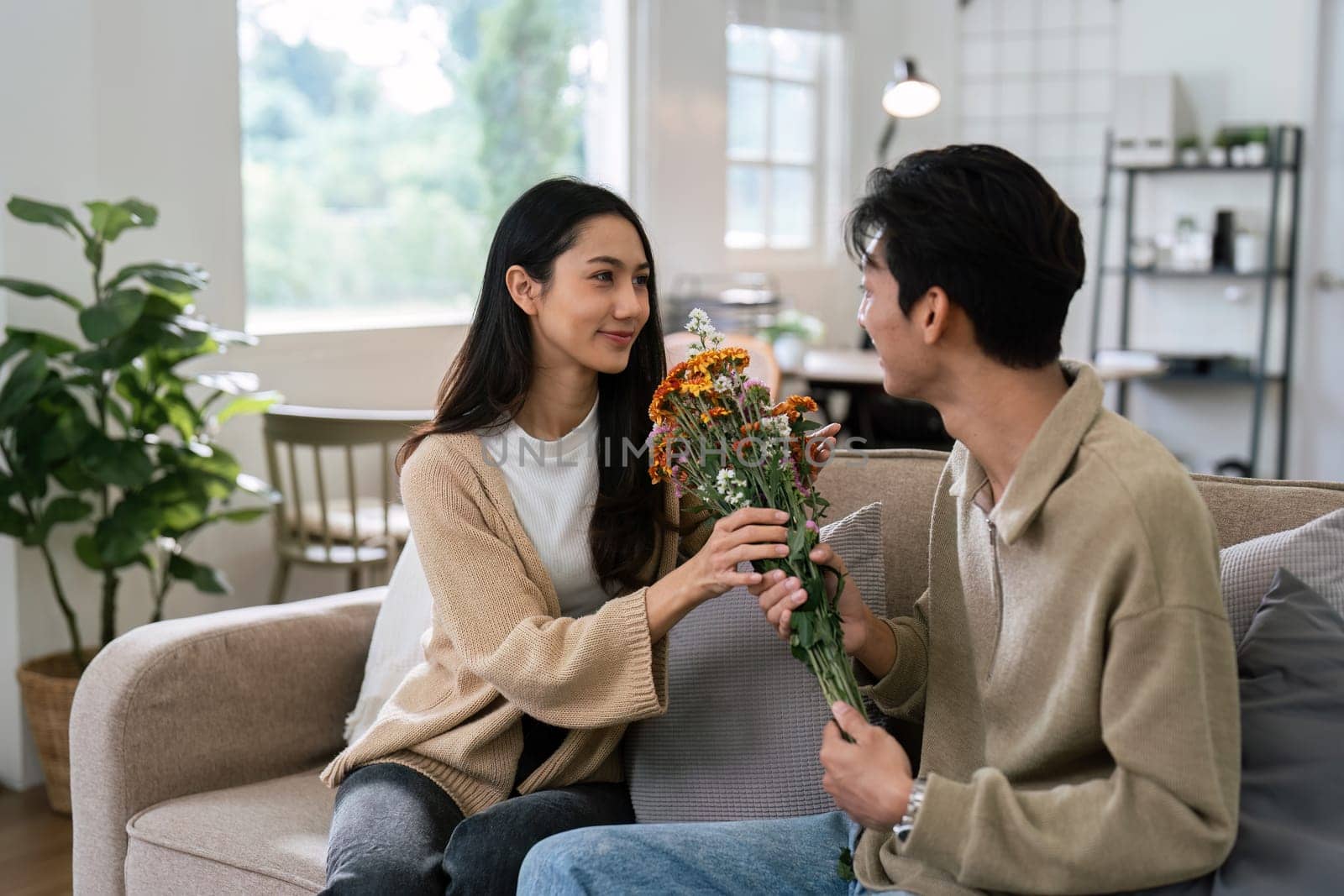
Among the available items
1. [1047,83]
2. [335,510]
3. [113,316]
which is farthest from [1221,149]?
[113,316]

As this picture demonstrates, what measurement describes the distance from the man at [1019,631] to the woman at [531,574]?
0.20 metres

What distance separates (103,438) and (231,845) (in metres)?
1.55

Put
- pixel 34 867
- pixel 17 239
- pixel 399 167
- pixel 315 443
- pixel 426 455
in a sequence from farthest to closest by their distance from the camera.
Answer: pixel 399 167 → pixel 315 443 → pixel 17 239 → pixel 34 867 → pixel 426 455

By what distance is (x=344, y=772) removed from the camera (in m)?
1.79

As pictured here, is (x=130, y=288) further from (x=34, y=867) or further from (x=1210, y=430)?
(x=1210, y=430)

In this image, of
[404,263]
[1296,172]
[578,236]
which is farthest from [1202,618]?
[1296,172]


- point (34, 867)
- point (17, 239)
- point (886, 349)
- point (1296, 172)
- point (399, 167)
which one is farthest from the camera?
point (1296, 172)

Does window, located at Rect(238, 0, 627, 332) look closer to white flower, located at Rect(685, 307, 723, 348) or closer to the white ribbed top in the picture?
the white ribbed top

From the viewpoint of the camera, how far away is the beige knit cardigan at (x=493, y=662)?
162cm

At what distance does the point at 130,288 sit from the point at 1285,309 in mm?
5365

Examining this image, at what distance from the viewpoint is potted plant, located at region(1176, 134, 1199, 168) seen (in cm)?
623

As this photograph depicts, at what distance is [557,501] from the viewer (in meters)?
1.85

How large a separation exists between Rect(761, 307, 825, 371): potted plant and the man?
10.9ft

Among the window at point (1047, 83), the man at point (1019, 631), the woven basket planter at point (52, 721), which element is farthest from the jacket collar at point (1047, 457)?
the window at point (1047, 83)
